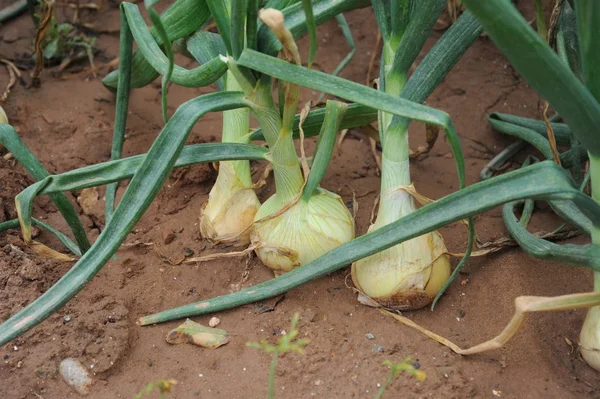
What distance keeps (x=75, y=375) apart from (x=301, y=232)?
463 millimetres

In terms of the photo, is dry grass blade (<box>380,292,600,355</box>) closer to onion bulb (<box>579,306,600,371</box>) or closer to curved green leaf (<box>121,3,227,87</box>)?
onion bulb (<box>579,306,600,371</box>)

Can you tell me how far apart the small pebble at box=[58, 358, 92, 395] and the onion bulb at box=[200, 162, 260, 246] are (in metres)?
0.38

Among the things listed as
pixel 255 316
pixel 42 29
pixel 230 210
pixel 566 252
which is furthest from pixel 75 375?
pixel 42 29

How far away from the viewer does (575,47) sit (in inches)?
55.1

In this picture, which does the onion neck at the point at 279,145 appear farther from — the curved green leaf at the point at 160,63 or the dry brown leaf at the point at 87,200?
the dry brown leaf at the point at 87,200

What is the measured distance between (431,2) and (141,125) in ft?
2.98

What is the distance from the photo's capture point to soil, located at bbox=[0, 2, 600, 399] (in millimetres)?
1214

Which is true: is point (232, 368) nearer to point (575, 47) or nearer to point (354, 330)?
point (354, 330)

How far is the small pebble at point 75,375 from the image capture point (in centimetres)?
122

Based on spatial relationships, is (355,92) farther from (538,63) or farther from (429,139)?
(429,139)

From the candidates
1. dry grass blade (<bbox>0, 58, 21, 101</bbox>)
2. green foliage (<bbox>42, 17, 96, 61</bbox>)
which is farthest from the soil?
green foliage (<bbox>42, 17, 96, 61</bbox>)

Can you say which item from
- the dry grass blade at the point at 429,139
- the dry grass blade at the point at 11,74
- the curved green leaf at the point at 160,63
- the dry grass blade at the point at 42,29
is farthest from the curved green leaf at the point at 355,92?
the dry grass blade at the point at 11,74

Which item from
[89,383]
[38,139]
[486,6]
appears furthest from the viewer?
[38,139]

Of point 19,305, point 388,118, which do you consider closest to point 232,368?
point 19,305
